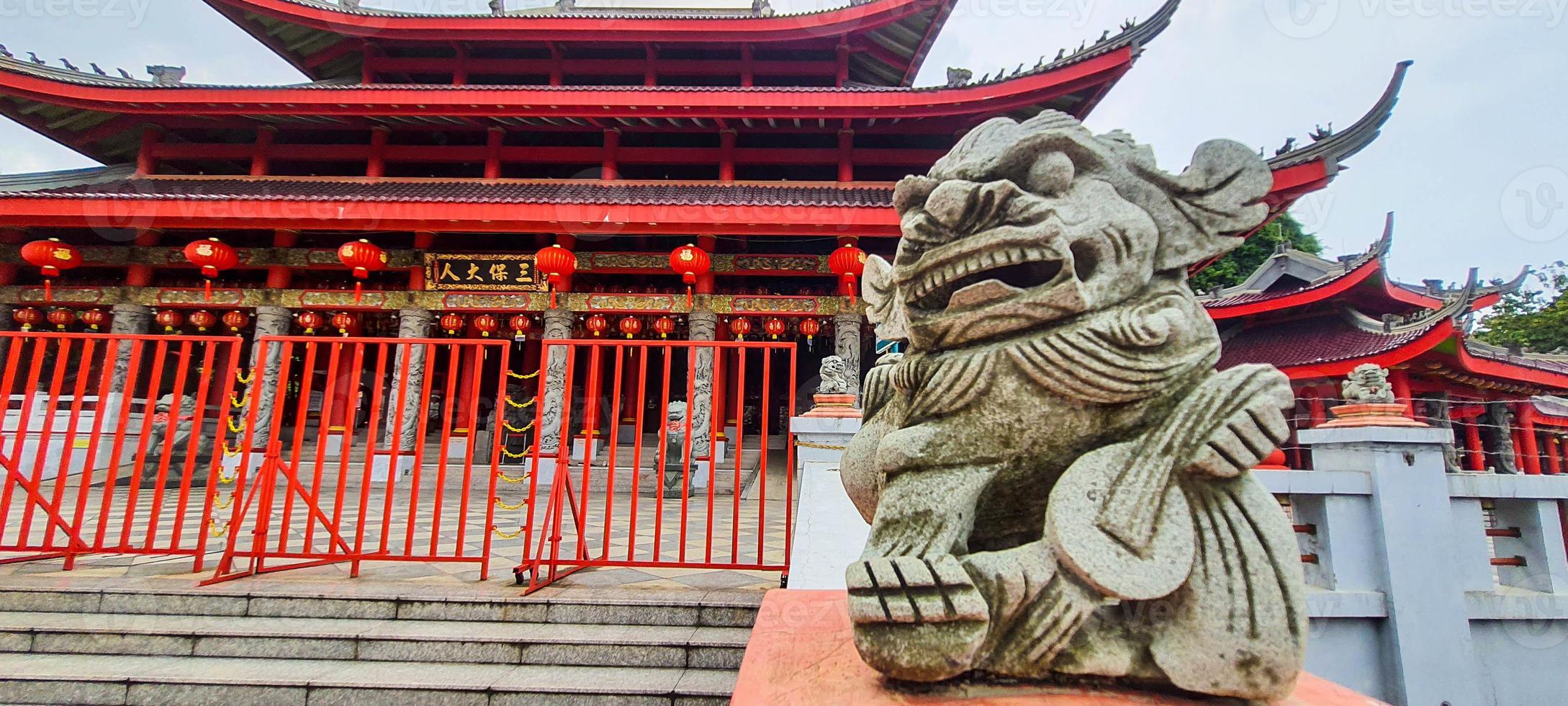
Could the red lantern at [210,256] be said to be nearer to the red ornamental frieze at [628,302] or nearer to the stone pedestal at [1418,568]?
the red ornamental frieze at [628,302]

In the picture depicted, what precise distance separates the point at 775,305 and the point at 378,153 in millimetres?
7053

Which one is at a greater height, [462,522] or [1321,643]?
[462,522]

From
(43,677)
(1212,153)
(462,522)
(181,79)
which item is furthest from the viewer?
(181,79)

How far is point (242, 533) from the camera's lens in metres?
5.40

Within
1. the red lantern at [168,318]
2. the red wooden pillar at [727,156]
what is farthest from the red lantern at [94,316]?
the red wooden pillar at [727,156]

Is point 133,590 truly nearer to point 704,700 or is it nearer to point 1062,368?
point 704,700

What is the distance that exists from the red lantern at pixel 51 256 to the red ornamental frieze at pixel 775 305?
347 inches

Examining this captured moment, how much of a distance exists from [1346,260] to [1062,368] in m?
10.3

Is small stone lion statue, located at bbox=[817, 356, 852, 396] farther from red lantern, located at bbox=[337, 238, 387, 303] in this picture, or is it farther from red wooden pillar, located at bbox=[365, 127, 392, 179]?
red wooden pillar, located at bbox=[365, 127, 392, 179]

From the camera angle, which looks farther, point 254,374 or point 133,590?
point 254,374

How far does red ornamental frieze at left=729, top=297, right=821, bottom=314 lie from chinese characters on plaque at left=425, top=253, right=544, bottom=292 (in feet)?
9.19

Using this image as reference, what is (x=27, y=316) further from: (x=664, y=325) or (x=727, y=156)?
(x=727, y=156)

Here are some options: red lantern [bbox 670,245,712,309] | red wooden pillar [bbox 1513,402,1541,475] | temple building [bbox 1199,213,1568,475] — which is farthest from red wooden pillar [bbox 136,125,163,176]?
red wooden pillar [bbox 1513,402,1541,475]

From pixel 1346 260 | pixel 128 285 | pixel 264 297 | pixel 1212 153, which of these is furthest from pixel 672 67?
pixel 1212 153
